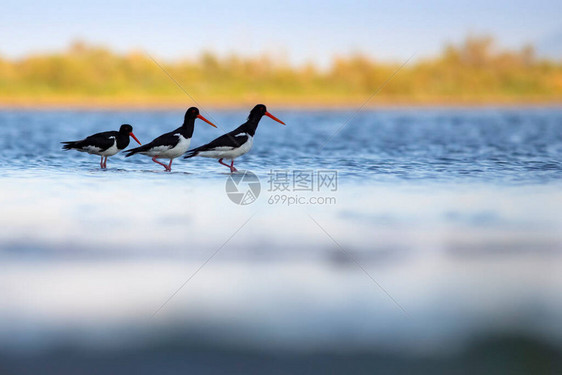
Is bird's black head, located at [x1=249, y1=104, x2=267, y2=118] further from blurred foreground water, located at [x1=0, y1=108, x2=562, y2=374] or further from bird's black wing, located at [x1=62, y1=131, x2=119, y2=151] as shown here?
bird's black wing, located at [x1=62, y1=131, x2=119, y2=151]

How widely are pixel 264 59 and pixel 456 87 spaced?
21810 mm

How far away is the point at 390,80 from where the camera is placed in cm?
8538

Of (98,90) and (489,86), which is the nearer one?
(98,90)

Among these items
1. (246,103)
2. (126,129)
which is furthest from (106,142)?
(246,103)

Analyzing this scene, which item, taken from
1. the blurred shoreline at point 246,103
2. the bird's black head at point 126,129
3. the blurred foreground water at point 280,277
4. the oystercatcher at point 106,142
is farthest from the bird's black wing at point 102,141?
the blurred shoreline at point 246,103

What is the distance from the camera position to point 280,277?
5.83m

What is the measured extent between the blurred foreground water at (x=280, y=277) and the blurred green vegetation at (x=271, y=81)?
210ft

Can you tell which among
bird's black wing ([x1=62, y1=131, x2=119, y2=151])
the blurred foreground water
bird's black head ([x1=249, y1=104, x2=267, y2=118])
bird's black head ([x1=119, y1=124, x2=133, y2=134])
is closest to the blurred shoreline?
bird's black head ([x1=249, y1=104, x2=267, y2=118])

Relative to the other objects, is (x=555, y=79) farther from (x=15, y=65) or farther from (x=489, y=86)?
(x=15, y=65)

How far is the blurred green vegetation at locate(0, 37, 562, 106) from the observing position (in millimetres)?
74625

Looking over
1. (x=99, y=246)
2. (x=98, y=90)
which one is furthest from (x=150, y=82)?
(x=99, y=246)

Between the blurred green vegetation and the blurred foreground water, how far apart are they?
210 feet

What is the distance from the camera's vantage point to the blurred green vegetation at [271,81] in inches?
2938

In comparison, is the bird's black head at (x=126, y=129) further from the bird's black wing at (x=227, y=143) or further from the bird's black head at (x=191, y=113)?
the bird's black wing at (x=227, y=143)
